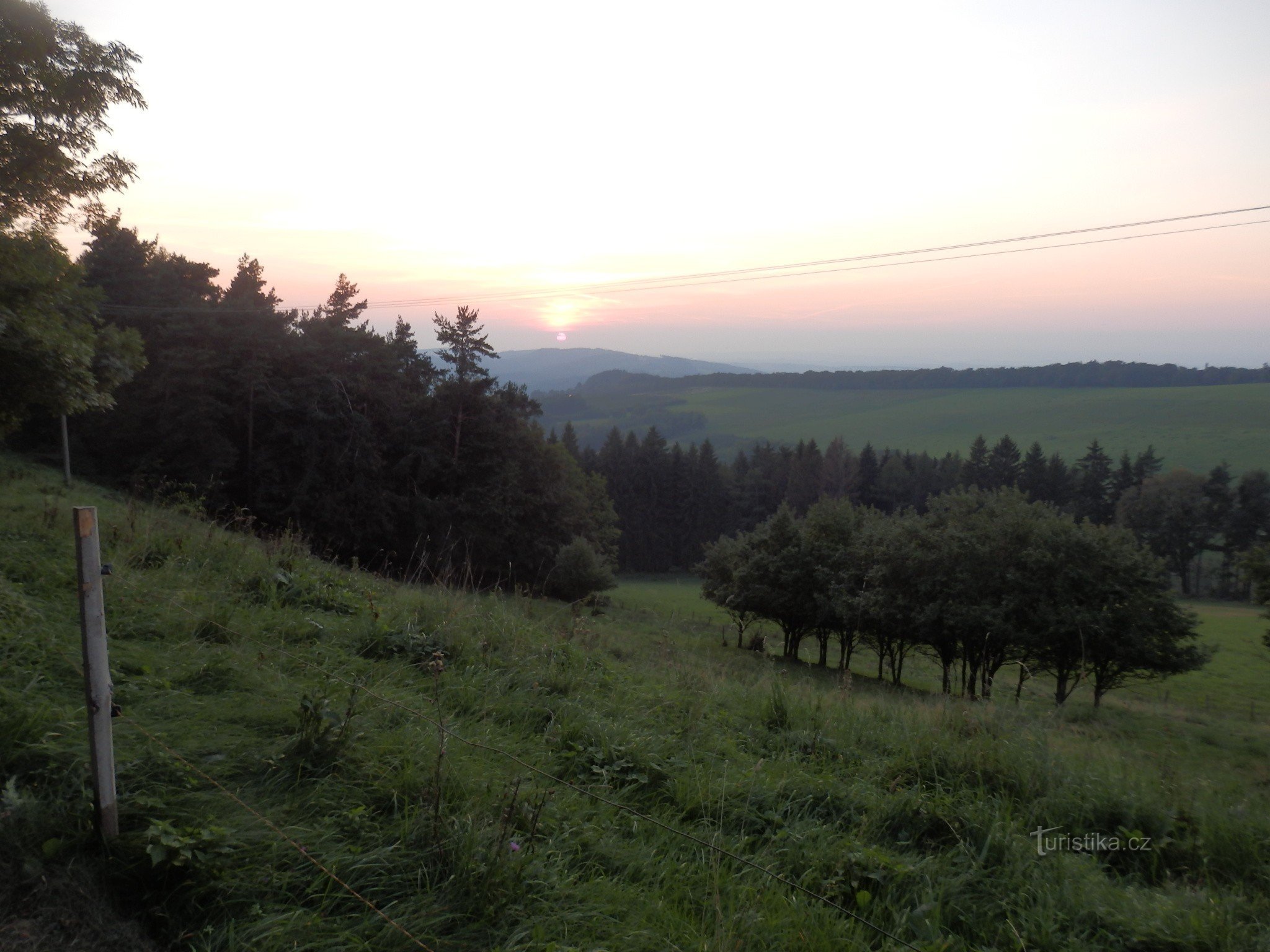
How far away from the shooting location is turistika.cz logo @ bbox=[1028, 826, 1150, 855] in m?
3.96

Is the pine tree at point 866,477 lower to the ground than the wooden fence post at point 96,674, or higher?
lower

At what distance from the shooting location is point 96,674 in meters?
2.64

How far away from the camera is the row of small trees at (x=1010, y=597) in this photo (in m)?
21.3

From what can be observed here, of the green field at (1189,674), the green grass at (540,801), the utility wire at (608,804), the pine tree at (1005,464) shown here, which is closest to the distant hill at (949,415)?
the pine tree at (1005,464)

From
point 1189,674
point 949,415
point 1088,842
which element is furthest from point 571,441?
point 949,415

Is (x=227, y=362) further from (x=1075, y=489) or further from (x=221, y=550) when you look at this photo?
(x=1075, y=489)

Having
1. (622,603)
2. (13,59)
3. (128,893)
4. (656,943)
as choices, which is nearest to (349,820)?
(128,893)

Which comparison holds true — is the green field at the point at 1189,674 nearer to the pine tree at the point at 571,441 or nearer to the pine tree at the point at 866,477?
the pine tree at the point at 571,441

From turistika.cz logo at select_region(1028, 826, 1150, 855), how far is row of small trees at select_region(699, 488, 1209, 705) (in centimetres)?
1593

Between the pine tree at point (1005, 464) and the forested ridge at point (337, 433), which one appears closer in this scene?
the forested ridge at point (337, 433)

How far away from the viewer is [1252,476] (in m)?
70.3

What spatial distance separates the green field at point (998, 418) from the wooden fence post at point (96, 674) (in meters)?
110

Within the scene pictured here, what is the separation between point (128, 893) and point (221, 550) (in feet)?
18.8

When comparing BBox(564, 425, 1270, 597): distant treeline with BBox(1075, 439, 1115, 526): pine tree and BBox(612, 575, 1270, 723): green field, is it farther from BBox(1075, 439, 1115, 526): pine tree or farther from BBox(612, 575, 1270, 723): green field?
BBox(612, 575, 1270, 723): green field
